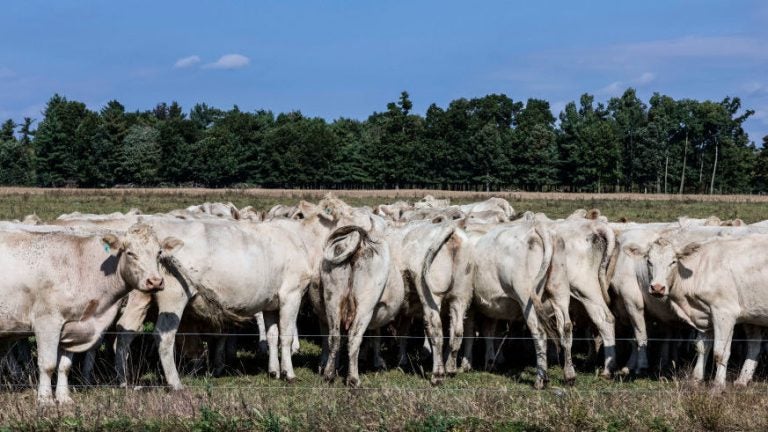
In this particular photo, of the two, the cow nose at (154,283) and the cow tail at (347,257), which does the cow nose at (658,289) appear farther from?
the cow nose at (154,283)

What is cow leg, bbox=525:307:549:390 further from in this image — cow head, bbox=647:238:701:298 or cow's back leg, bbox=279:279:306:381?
cow's back leg, bbox=279:279:306:381

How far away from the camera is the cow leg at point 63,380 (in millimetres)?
10758

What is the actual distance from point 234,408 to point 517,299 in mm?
5638

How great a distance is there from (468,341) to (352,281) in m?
2.84

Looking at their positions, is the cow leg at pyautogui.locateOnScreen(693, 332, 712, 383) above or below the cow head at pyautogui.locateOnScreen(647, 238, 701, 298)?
below

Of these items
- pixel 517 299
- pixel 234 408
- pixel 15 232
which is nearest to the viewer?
pixel 234 408

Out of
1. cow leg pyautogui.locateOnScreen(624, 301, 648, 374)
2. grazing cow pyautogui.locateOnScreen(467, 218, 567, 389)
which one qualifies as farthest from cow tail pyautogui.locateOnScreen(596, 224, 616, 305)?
grazing cow pyautogui.locateOnScreen(467, 218, 567, 389)

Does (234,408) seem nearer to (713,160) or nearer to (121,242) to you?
(121,242)

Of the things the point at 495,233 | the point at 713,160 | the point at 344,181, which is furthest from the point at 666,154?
the point at 495,233

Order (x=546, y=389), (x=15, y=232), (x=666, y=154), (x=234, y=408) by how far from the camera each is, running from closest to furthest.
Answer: (x=234, y=408) < (x=15, y=232) < (x=546, y=389) < (x=666, y=154)

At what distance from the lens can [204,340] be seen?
14195 millimetres

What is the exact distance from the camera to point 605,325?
14.0 meters

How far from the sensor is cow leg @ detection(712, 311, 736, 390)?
1238 cm

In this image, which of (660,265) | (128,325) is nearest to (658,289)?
(660,265)
